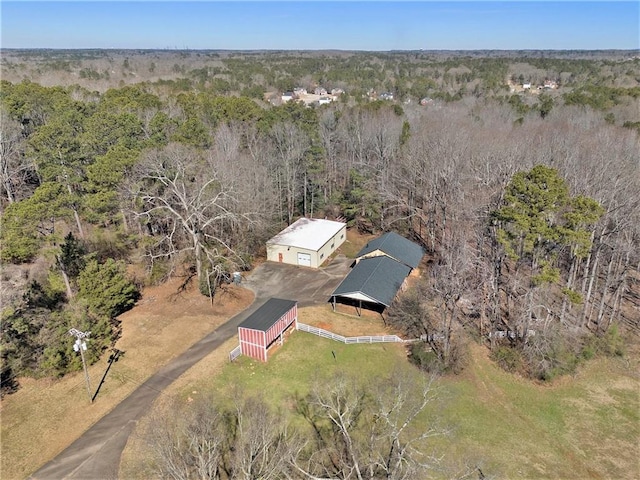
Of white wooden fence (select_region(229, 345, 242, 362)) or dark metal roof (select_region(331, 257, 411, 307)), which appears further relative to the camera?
dark metal roof (select_region(331, 257, 411, 307))

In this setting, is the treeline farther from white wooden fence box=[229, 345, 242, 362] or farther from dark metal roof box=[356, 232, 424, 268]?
dark metal roof box=[356, 232, 424, 268]

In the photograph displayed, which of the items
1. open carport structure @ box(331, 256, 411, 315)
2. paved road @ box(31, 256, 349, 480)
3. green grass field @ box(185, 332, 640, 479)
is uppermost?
open carport structure @ box(331, 256, 411, 315)

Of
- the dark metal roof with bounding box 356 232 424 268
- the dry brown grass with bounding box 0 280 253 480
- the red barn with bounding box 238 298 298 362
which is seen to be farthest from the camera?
the dark metal roof with bounding box 356 232 424 268

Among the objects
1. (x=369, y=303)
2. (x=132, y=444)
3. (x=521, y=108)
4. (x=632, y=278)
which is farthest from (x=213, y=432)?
(x=521, y=108)

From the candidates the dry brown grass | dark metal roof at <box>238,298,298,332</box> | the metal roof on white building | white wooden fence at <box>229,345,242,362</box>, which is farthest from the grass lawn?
the metal roof on white building

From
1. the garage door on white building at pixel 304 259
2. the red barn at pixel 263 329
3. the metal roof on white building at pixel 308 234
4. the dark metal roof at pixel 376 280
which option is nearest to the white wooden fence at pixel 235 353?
the red barn at pixel 263 329

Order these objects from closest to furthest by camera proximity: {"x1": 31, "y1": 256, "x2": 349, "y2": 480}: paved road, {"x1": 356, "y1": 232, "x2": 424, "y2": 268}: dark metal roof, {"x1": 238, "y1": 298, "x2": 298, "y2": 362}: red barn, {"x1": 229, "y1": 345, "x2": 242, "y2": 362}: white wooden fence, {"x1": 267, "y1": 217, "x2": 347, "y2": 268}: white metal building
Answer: {"x1": 31, "y1": 256, "x2": 349, "y2": 480}: paved road < {"x1": 238, "y1": 298, "x2": 298, "y2": 362}: red barn < {"x1": 229, "y1": 345, "x2": 242, "y2": 362}: white wooden fence < {"x1": 356, "y1": 232, "x2": 424, "y2": 268}: dark metal roof < {"x1": 267, "y1": 217, "x2": 347, "y2": 268}: white metal building

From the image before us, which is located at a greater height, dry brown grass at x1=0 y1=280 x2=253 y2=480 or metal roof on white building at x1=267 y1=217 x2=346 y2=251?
metal roof on white building at x1=267 y1=217 x2=346 y2=251
